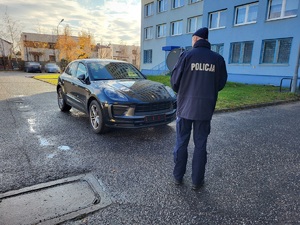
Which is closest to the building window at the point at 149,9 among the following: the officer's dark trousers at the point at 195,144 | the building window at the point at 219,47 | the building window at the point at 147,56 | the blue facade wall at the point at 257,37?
the building window at the point at 147,56

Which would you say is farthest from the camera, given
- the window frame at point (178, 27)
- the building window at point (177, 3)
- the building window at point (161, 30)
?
the building window at point (161, 30)

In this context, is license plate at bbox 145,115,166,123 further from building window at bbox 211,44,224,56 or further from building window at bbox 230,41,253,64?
building window at bbox 211,44,224,56

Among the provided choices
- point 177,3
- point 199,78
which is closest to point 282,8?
point 177,3

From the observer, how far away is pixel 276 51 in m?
15.1

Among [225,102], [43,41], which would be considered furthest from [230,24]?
[43,41]

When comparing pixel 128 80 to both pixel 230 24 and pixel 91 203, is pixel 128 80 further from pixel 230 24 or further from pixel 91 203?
pixel 230 24

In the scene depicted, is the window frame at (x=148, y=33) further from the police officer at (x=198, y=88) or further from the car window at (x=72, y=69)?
the police officer at (x=198, y=88)

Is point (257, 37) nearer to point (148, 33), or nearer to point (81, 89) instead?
point (81, 89)

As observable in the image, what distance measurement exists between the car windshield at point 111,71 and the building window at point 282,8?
13.6 meters

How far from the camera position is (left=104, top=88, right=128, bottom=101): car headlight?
442cm

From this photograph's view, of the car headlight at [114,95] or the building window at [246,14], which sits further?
the building window at [246,14]

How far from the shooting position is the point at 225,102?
8617 millimetres

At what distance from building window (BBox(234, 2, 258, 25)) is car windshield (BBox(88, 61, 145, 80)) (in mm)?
14466

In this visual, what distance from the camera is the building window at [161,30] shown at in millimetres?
26663
